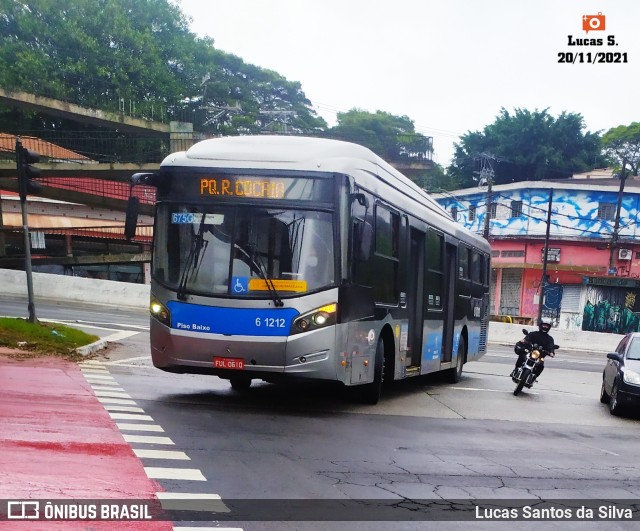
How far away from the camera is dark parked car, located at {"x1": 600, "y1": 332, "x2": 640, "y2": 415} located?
14.1 metres

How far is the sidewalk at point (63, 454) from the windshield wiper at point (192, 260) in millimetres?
1796

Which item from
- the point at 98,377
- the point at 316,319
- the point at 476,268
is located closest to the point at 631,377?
the point at 476,268

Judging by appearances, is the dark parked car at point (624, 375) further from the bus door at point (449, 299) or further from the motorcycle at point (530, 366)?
the bus door at point (449, 299)

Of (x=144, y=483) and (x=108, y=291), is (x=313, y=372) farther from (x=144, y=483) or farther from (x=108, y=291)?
(x=108, y=291)

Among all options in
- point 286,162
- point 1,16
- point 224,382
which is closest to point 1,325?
point 224,382

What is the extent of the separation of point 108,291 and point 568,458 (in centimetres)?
2681

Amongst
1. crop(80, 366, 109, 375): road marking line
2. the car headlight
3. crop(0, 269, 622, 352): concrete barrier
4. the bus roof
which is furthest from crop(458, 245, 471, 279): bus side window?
crop(0, 269, 622, 352): concrete barrier

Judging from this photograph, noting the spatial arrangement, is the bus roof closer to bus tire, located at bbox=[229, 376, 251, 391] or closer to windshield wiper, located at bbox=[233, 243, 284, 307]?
windshield wiper, located at bbox=[233, 243, 284, 307]

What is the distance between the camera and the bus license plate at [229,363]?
1046cm

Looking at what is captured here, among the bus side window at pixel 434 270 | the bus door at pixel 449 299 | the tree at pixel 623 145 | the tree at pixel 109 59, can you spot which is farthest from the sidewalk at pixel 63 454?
the tree at pixel 623 145

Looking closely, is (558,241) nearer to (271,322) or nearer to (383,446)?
(271,322)

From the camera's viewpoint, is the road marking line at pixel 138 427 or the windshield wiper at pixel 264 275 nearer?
the road marking line at pixel 138 427

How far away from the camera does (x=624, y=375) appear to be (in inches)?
562

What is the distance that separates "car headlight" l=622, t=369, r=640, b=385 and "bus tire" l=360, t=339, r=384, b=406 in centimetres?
473
